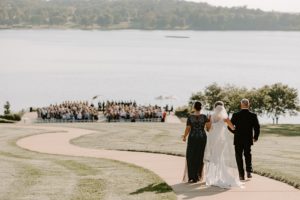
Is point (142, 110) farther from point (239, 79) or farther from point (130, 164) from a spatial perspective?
point (239, 79)

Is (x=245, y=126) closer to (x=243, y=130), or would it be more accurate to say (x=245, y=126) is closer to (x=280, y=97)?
(x=243, y=130)

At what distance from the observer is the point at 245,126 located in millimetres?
14047

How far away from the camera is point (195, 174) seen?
1362 cm

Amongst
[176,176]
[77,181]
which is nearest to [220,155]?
[176,176]

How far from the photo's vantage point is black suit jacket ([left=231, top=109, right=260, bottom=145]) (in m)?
14.0

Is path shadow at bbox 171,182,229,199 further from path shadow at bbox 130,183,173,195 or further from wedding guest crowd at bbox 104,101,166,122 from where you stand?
wedding guest crowd at bbox 104,101,166,122

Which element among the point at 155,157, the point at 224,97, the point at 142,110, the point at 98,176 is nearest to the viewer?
the point at 98,176

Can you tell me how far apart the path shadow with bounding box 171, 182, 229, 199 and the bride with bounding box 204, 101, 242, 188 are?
7.8 inches

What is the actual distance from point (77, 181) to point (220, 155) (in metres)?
3.37

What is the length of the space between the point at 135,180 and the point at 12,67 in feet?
613

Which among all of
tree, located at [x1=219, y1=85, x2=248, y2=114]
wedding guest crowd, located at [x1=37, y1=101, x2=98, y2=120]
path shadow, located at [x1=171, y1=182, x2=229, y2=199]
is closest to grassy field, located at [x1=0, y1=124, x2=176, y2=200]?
path shadow, located at [x1=171, y1=182, x2=229, y2=199]

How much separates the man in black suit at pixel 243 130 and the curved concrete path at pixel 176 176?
24.3 inches

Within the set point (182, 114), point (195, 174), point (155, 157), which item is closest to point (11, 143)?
point (155, 157)

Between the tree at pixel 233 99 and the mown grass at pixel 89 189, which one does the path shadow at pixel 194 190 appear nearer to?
the mown grass at pixel 89 189
